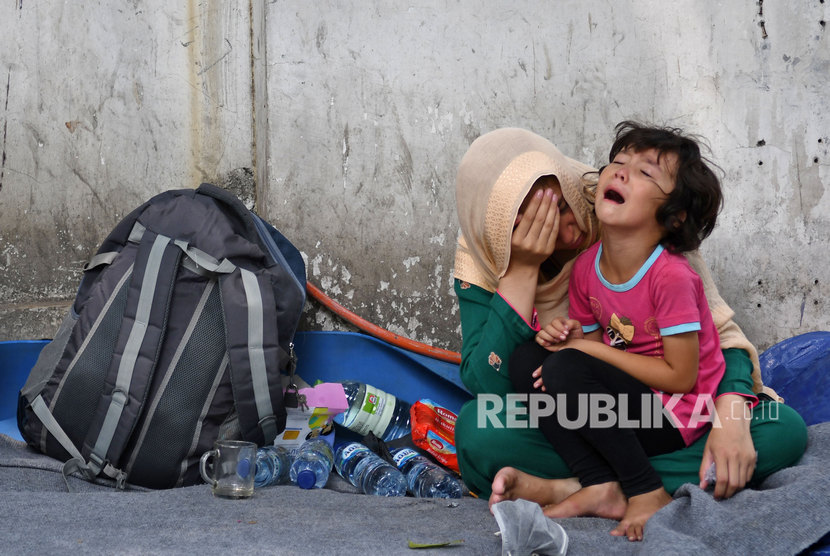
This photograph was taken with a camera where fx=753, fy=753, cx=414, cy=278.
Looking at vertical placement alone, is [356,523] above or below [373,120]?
below

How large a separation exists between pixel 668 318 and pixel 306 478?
103 centimetres

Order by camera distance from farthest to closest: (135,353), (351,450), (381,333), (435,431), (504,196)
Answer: (381,333) < (435,431) < (351,450) < (135,353) < (504,196)

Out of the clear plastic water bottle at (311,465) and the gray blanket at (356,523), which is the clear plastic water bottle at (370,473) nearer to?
the clear plastic water bottle at (311,465)

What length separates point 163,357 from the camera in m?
2.04

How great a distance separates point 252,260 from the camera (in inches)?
87.0

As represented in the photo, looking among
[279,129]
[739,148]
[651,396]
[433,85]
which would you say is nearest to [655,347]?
[651,396]

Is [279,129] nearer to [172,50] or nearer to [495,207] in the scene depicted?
[172,50]

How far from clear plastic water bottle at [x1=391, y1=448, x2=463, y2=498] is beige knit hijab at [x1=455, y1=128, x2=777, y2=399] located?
54 centimetres

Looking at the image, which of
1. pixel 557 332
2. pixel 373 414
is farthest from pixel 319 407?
pixel 557 332

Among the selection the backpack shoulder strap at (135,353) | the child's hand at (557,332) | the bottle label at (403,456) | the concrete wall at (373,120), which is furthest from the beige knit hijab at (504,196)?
the backpack shoulder strap at (135,353)

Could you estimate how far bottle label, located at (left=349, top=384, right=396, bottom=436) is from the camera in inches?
94.0

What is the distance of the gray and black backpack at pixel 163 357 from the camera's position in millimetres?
1979

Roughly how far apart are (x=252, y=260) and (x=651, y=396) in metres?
1.17

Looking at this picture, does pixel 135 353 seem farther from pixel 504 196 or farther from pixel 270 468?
pixel 504 196
